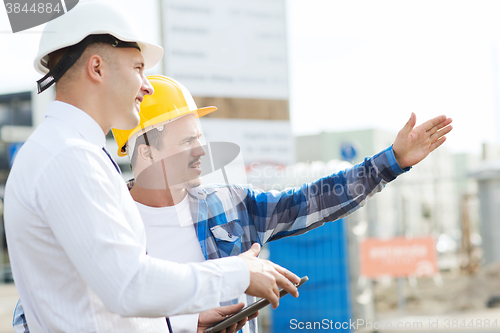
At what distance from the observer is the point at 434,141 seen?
1845mm

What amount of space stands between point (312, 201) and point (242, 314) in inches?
26.9

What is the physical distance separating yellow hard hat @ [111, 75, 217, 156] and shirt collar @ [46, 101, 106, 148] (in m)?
0.80

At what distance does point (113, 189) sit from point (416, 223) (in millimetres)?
23909

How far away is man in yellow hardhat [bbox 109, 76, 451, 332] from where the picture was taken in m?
1.84

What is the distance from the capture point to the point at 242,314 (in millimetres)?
1436

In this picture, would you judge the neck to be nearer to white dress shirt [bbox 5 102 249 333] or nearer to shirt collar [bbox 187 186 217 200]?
shirt collar [bbox 187 186 217 200]

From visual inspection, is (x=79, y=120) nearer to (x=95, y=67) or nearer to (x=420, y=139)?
(x=95, y=67)

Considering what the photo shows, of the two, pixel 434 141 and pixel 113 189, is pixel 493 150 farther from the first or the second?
pixel 113 189

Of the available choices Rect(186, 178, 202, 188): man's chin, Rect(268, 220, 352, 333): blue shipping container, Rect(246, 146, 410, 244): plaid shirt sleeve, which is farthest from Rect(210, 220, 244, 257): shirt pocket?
Rect(268, 220, 352, 333): blue shipping container

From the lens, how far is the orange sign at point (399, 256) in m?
6.21

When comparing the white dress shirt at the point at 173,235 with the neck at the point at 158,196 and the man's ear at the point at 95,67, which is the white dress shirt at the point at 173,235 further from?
the man's ear at the point at 95,67

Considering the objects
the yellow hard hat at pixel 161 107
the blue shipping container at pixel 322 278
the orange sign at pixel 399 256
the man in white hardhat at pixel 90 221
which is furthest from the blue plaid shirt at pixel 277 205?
the orange sign at pixel 399 256

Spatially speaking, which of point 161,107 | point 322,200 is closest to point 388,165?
point 322,200

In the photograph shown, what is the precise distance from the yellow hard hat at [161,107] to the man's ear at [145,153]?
0.20 ft
